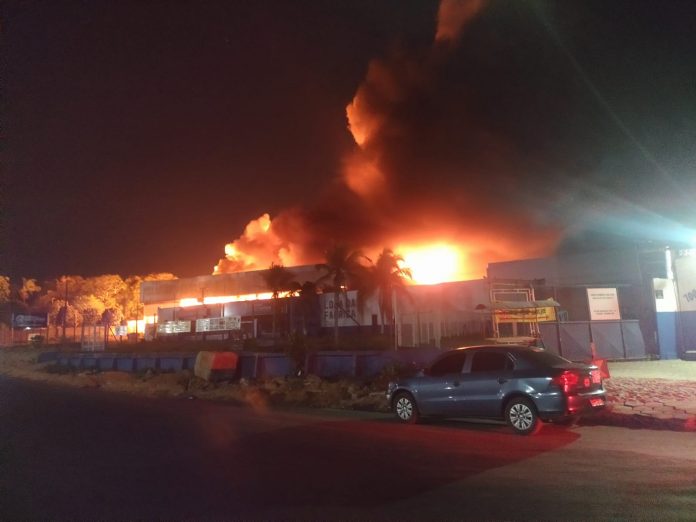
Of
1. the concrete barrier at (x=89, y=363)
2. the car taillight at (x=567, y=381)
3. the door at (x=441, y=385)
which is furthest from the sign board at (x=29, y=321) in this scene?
the car taillight at (x=567, y=381)

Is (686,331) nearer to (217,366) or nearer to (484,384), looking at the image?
(484,384)

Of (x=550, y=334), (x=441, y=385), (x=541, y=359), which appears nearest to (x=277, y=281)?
(x=550, y=334)

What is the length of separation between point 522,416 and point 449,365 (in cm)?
177

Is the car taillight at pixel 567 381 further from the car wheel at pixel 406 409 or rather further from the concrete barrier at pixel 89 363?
the concrete barrier at pixel 89 363

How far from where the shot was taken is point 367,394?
16.4 metres

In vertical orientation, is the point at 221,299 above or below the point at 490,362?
above

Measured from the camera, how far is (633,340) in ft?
74.1

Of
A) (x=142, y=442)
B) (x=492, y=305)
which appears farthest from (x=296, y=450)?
(x=492, y=305)

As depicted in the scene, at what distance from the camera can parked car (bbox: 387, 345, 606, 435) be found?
941cm

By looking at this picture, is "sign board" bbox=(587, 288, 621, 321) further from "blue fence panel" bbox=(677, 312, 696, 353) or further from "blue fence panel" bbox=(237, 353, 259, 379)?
"blue fence panel" bbox=(237, 353, 259, 379)

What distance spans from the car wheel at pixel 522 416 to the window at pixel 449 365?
49.3 inches

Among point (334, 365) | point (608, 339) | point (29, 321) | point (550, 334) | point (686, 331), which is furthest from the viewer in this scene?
point (29, 321)

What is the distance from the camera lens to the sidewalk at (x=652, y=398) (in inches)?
407

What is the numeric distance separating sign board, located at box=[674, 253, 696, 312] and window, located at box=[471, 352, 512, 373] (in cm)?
1760
